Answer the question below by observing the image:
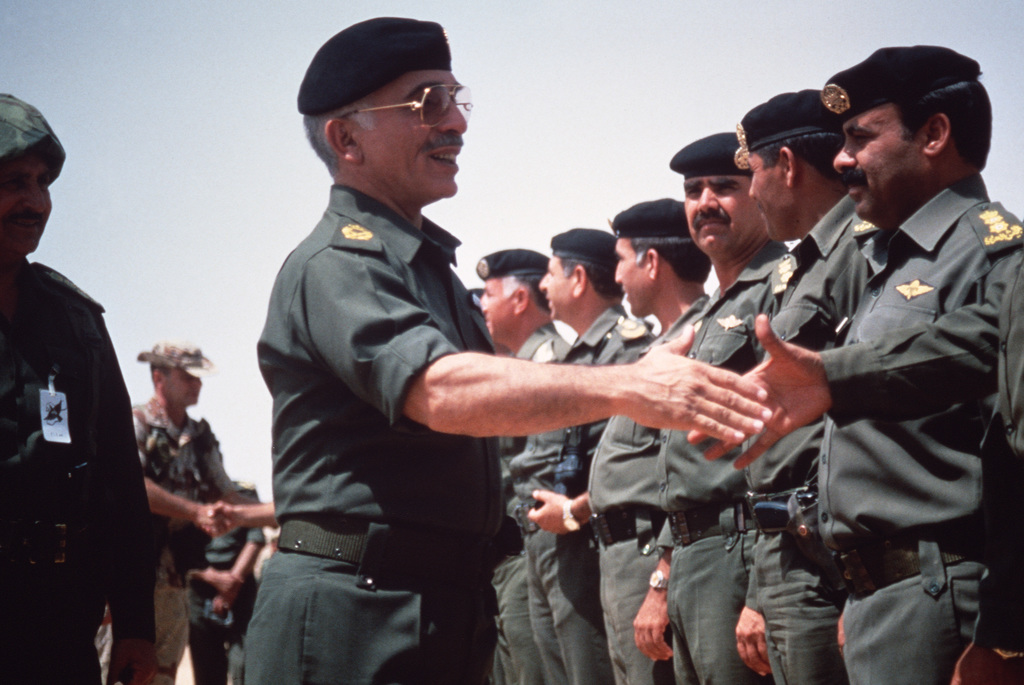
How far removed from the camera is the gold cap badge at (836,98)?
3.56m

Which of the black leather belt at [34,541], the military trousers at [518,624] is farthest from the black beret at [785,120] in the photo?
the military trousers at [518,624]

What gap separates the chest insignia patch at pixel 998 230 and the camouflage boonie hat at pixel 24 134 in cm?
285

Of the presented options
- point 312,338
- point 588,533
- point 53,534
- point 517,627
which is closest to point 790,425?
point 312,338

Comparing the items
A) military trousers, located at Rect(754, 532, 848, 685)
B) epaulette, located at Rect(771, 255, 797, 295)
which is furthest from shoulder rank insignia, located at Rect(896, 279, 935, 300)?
military trousers, located at Rect(754, 532, 848, 685)

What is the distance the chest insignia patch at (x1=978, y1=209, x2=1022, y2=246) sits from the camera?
296 cm

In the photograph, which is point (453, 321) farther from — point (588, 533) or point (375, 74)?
point (588, 533)

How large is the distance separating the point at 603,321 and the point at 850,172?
321cm

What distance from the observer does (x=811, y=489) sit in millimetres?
3701

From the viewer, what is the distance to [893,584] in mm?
2951

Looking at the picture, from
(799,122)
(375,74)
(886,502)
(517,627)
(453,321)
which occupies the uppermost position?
(375,74)

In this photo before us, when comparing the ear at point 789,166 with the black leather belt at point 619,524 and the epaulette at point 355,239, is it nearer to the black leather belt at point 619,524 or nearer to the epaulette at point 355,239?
the black leather belt at point 619,524

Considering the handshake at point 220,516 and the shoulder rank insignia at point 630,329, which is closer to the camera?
the shoulder rank insignia at point 630,329

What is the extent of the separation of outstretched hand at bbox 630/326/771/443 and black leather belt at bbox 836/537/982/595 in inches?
25.7

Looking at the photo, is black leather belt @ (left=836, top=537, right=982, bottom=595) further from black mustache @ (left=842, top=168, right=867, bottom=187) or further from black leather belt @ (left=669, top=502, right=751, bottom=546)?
black leather belt @ (left=669, top=502, right=751, bottom=546)
